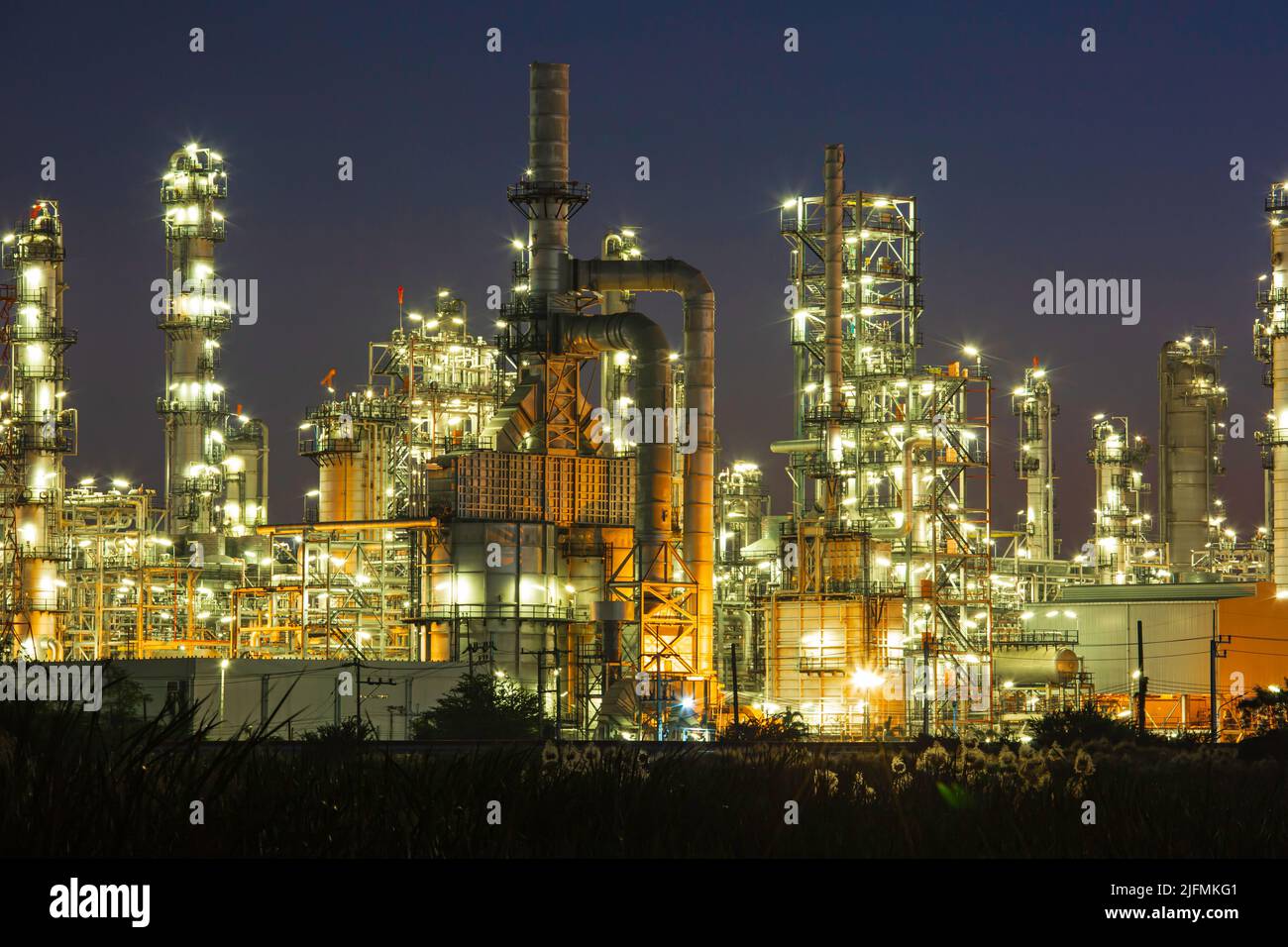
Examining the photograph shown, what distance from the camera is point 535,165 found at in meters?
65.6

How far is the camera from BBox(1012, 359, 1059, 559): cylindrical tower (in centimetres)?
10175

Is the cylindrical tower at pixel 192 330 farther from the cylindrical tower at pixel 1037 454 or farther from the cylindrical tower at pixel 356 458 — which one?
the cylindrical tower at pixel 1037 454

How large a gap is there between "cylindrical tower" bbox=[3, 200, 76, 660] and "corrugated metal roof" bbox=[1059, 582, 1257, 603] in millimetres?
42543

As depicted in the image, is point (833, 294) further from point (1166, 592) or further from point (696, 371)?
point (1166, 592)

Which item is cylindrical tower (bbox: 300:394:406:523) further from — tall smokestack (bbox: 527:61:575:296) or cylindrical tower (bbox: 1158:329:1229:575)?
cylindrical tower (bbox: 1158:329:1229:575)

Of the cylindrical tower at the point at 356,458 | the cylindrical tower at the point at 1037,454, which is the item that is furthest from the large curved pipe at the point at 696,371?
the cylindrical tower at the point at 1037,454

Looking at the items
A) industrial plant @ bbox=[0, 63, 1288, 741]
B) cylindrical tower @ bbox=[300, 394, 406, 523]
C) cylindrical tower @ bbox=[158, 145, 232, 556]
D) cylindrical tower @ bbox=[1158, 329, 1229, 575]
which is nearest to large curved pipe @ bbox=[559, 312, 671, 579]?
industrial plant @ bbox=[0, 63, 1288, 741]

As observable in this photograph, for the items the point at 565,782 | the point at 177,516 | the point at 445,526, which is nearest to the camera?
the point at 565,782

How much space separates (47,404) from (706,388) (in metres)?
25.3

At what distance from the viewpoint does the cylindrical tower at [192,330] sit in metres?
81.0

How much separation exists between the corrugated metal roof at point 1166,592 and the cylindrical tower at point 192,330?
38.0 metres

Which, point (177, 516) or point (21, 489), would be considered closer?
point (21, 489)
